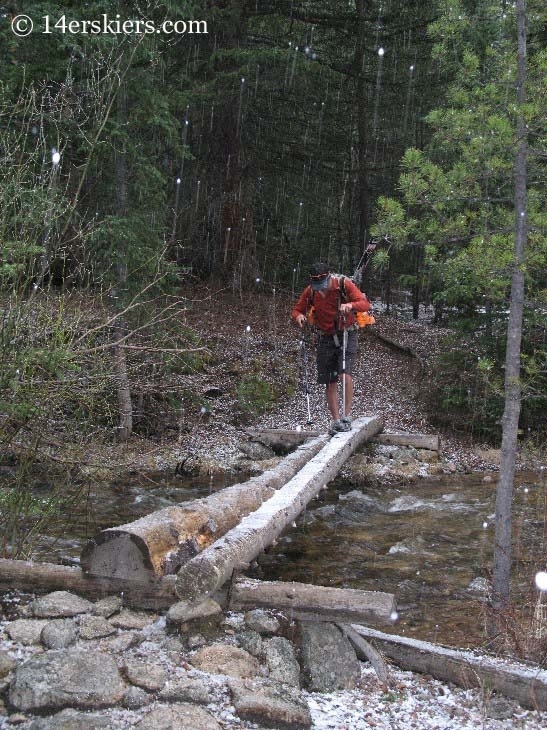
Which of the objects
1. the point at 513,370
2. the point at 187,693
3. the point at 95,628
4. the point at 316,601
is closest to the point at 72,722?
the point at 187,693

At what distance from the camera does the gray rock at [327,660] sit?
469 centimetres

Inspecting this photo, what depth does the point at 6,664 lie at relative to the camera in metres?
4.36

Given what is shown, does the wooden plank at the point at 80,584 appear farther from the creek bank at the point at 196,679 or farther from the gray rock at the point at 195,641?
the gray rock at the point at 195,641

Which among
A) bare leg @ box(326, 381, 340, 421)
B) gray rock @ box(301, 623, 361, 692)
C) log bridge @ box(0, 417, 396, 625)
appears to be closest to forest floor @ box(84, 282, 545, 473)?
bare leg @ box(326, 381, 340, 421)

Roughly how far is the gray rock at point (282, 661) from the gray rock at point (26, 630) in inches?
62.4

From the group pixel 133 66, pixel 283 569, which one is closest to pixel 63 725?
pixel 283 569

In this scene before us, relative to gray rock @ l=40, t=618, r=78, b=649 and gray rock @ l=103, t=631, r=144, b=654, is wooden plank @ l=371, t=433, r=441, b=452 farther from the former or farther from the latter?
gray rock @ l=40, t=618, r=78, b=649

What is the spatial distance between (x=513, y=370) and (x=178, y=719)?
405cm

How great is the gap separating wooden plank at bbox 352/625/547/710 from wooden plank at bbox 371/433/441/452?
8.38 m

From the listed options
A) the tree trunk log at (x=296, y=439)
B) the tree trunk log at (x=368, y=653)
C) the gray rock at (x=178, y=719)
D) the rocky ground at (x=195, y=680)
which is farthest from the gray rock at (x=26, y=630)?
the tree trunk log at (x=296, y=439)

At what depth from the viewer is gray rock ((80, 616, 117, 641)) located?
15.8ft

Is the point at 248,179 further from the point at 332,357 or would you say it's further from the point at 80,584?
the point at 80,584

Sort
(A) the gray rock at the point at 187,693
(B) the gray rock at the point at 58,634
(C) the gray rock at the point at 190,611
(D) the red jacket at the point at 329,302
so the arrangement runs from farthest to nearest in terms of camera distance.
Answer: (D) the red jacket at the point at 329,302 < (C) the gray rock at the point at 190,611 < (B) the gray rock at the point at 58,634 < (A) the gray rock at the point at 187,693

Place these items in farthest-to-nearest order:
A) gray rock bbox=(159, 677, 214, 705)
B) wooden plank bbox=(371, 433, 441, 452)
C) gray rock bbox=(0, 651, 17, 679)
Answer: wooden plank bbox=(371, 433, 441, 452), gray rock bbox=(0, 651, 17, 679), gray rock bbox=(159, 677, 214, 705)
